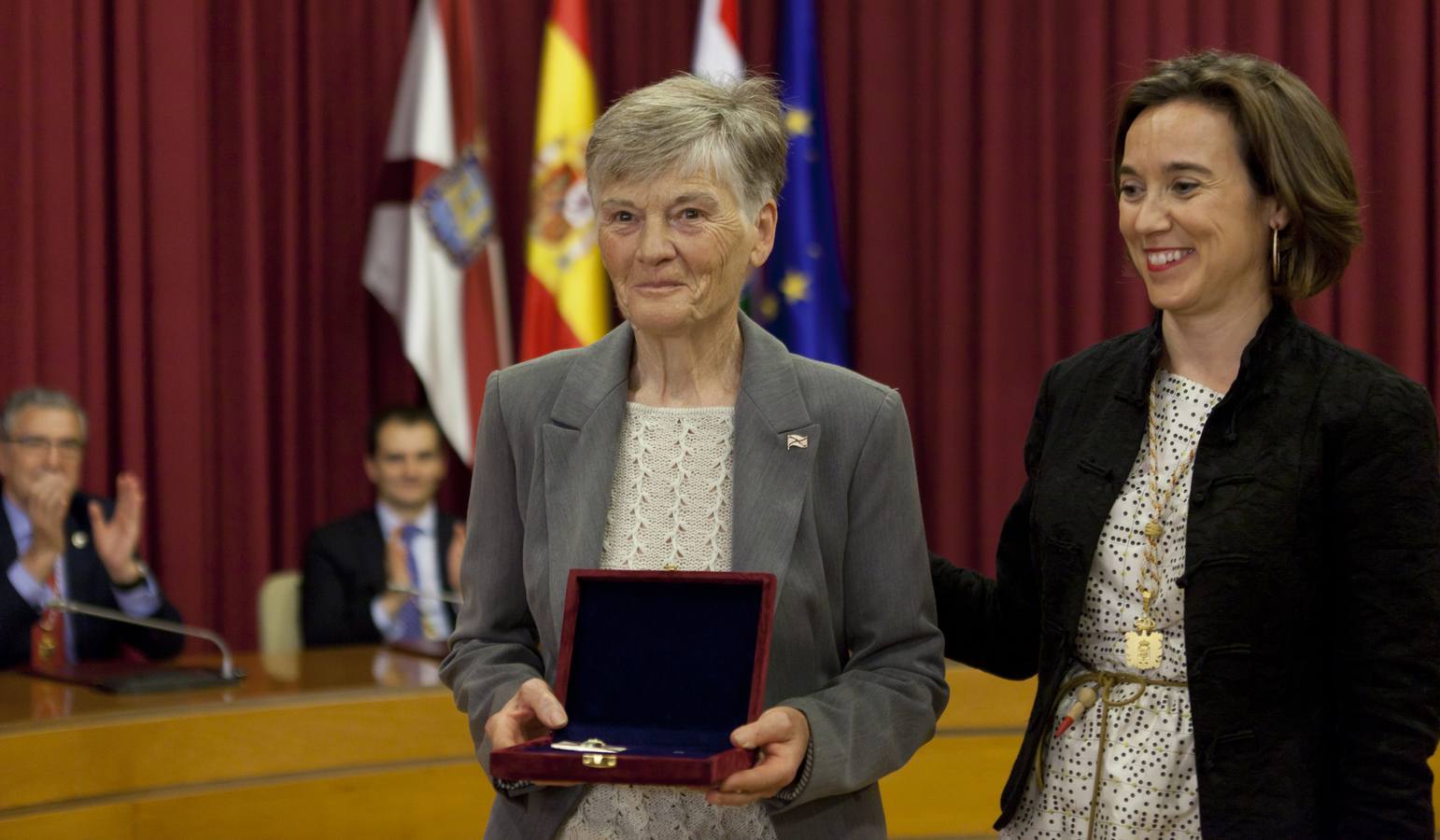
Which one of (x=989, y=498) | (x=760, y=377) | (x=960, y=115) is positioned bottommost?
(x=989, y=498)

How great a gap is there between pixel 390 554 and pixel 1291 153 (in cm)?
387

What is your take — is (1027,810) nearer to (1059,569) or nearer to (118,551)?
(1059,569)

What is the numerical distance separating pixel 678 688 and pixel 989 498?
499 cm

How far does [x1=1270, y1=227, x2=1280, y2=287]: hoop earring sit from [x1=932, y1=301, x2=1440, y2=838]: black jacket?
42 mm

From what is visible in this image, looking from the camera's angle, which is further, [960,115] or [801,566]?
[960,115]

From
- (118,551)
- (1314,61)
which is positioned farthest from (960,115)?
(118,551)

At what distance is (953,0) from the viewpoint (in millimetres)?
6578

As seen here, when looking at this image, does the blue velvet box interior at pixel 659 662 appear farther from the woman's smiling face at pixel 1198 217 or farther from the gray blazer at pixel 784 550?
the woman's smiling face at pixel 1198 217

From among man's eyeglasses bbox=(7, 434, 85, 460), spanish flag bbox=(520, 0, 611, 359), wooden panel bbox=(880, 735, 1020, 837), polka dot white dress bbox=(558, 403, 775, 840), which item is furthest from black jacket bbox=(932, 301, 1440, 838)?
spanish flag bbox=(520, 0, 611, 359)

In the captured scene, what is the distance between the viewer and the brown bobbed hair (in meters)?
1.96

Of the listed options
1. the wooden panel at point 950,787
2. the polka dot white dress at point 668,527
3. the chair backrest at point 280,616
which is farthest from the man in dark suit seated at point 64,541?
the polka dot white dress at point 668,527

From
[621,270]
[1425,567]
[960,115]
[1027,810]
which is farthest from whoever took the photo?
[960,115]

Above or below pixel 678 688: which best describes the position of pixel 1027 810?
below

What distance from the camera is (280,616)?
518 centimetres
